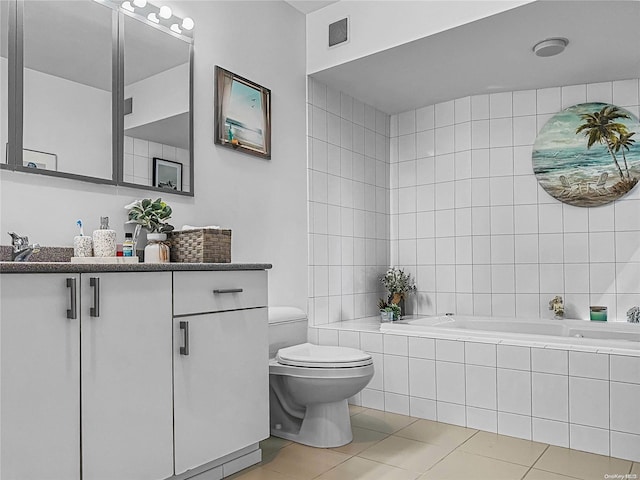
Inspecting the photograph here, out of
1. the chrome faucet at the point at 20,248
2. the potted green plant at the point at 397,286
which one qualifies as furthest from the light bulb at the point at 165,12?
the potted green plant at the point at 397,286

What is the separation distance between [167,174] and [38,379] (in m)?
1.24

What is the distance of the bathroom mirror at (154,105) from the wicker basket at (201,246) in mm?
326

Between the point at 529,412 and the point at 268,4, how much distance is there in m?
2.69

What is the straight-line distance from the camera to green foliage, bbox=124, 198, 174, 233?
225cm

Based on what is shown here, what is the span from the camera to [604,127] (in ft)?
11.3

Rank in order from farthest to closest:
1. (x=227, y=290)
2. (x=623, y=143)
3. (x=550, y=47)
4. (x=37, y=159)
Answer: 1. (x=623, y=143)
2. (x=550, y=47)
3. (x=227, y=290)
4. (x=37, y=159)

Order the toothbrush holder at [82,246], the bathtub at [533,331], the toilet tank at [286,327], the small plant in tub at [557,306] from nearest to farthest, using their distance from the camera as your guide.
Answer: the toothbrush holder at [82,246], the bathtub at [533,331], the toilet tank at [286,327], the small plant in tub at [557,306]

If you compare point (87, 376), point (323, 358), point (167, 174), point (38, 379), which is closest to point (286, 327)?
point (323, 358)

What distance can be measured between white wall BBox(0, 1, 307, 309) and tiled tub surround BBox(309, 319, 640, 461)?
2.16ft

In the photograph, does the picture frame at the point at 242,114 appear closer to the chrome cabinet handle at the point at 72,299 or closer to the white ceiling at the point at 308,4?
the white ceiling at the point at 308,4

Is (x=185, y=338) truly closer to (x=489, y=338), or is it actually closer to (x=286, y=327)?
(x=286, y=327)

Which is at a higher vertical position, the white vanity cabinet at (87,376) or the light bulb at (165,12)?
the light bulb at (165,12)

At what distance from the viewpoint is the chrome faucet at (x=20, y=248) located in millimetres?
1796

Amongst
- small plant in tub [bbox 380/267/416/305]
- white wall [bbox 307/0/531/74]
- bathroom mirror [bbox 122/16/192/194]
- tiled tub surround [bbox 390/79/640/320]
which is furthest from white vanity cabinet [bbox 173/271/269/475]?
tiled tub surround [bbox 390/79/640/320]
